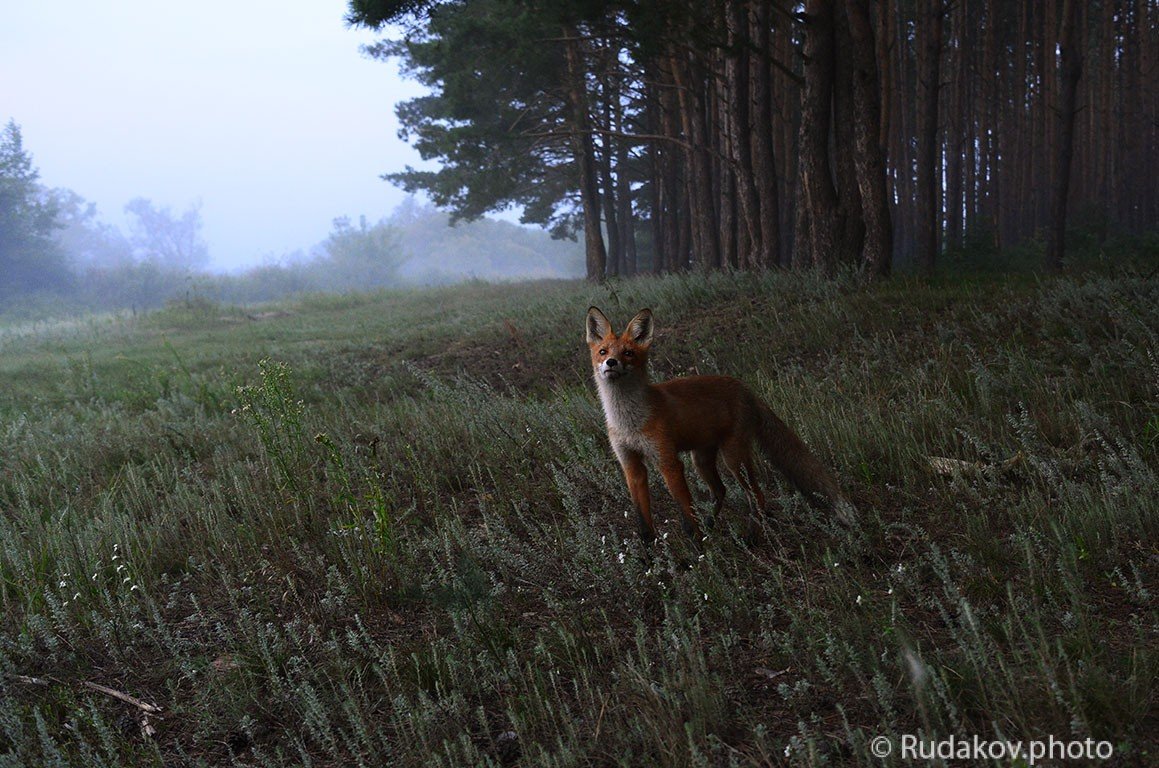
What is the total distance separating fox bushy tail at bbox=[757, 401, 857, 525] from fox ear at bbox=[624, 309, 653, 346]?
856 millimetres

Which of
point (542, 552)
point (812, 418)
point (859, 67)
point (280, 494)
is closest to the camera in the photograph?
point (542, 552)

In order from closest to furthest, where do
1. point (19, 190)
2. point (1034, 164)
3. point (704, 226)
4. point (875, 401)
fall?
point (875, 401) → point (704, 226) → point (1034, 164) → point (19, 190)

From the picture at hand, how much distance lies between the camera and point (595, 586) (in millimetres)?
4078

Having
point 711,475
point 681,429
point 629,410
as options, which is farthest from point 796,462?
point 629,410

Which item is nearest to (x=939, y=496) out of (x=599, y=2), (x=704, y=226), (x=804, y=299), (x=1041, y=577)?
(x=1041, y=577)

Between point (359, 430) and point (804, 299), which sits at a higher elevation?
point (804, 299)

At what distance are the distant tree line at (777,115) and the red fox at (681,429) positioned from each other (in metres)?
8.50

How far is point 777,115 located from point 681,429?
2460cm

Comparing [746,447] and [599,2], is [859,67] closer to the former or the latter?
[599,2]

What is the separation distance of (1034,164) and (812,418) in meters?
36.9

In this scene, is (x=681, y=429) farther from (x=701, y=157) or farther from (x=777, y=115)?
(x=777, y=115)

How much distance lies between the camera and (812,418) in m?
6.14

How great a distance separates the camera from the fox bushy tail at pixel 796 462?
4.38m

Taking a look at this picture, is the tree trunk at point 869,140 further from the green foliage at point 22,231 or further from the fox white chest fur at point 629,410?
the green foliage at point 22,231
